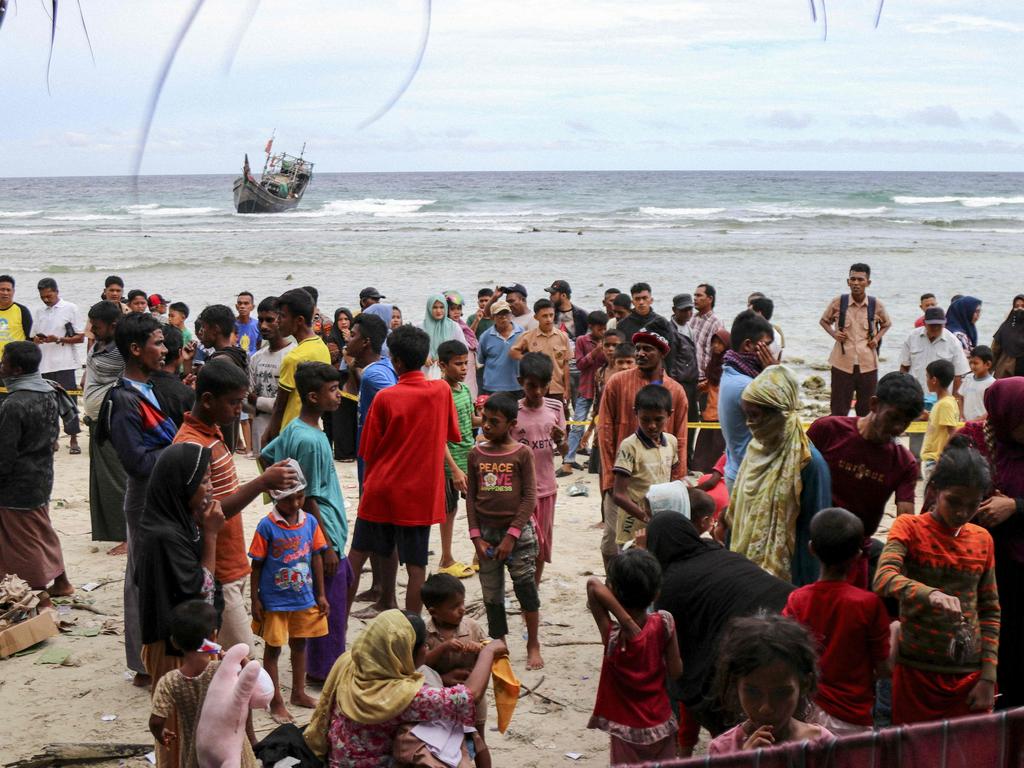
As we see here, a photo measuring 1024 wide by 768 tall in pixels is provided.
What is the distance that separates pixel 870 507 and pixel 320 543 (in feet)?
7.97

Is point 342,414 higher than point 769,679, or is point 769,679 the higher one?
point 769,679

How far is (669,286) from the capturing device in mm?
24859

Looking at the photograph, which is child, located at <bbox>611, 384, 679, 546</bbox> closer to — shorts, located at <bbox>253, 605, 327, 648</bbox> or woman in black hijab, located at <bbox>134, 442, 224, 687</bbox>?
shorts, located at <bbox>253, 605, 327, 648</bbox>

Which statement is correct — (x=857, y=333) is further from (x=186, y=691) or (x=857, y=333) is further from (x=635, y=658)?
(x=186, y=691)

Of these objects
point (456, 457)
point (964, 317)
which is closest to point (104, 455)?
point (456, 457)

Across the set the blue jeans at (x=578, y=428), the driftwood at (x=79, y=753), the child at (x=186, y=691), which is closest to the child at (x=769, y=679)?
the child at (x=186, y=691)

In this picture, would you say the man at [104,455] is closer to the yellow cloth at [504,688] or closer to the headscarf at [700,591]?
the yellow cloth at [504,688]

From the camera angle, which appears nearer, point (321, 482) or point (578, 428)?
point (321, 482)

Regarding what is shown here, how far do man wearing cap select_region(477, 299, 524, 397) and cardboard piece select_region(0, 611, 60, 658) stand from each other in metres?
4.79

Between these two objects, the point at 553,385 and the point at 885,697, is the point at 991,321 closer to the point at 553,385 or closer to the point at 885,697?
the point at 553,385

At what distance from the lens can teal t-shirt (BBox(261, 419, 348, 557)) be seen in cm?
505

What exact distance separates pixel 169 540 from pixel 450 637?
1190 millimetres

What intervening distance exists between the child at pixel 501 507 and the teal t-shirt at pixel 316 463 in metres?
0.68

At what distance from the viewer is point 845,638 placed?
3527mm
